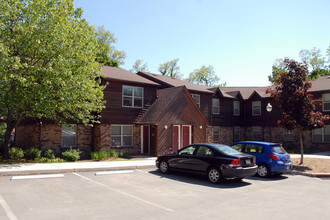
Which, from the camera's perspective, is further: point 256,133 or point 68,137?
point 256,133

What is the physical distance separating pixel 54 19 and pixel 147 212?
11.9 metres

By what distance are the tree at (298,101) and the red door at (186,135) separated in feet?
25.9

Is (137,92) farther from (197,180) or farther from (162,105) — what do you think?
(197,180)

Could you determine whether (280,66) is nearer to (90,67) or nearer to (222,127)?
(222,127)

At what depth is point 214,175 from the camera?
10.7 metres

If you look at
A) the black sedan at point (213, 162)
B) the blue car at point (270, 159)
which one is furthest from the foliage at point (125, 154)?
the blue car at point (270, 159)

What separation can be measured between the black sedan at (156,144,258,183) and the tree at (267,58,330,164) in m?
6.69

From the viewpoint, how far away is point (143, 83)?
21.0 m

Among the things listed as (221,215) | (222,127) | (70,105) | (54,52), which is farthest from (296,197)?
(222,127)

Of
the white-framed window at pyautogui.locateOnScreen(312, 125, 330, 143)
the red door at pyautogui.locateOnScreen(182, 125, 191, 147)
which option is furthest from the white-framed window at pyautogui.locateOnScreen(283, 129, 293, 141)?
the red door at pyautogui.locateOnScreen(182, 125, 191, 147)

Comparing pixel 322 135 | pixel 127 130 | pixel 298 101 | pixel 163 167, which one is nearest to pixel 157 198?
pixel 163 167

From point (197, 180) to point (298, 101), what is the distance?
8.79 meters

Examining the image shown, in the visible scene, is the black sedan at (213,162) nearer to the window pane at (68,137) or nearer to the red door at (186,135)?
the window pane at (68,137)

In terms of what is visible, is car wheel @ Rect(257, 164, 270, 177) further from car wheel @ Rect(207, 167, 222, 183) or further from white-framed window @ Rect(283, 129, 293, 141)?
white-framed window @ Rect(283, 129, 293, 141)
